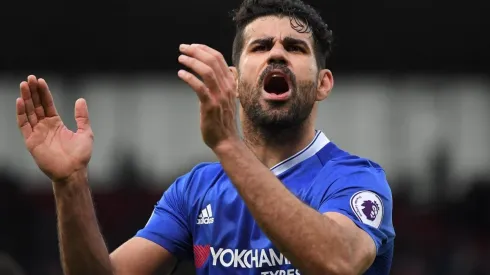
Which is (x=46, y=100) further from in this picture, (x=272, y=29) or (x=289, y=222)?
(x=289, y=222)

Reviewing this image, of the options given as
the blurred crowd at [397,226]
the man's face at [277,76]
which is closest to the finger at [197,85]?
the man's face at [277,76]

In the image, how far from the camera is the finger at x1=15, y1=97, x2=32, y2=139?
12.6ft

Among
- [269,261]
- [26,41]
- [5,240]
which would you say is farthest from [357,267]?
[26,41]

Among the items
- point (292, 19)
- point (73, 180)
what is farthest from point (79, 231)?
point (292, 19)

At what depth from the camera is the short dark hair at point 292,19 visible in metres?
4.25

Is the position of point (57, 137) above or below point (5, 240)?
above

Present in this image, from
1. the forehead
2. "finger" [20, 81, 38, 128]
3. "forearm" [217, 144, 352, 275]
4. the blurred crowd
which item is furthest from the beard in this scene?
the blurred crowd

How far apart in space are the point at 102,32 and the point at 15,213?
3.01 metres

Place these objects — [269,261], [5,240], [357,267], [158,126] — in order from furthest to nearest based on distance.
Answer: [158,126], [5,240], [269,261], [357,267]

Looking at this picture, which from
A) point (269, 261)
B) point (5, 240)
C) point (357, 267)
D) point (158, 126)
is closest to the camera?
point (357, 267)

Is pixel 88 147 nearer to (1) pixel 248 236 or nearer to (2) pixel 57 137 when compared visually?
(2) pixel 57 137

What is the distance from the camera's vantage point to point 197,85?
3330mm

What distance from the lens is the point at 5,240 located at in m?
13.9

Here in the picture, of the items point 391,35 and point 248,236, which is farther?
point 391,35
